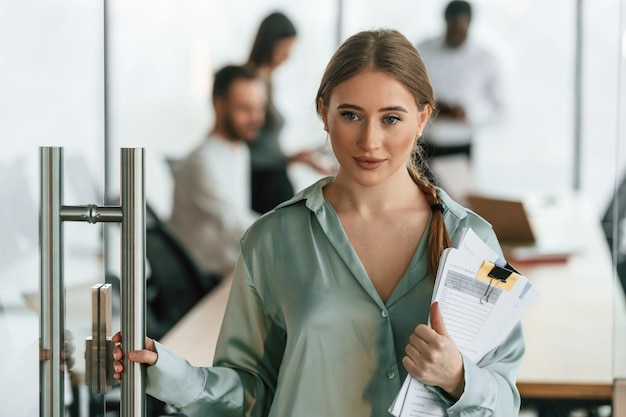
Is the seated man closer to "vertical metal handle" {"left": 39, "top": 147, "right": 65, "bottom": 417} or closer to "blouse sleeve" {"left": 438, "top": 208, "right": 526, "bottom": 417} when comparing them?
"blouse sleeve" {"left": 438, "top": 208, "right": 526, "bottom": 417}

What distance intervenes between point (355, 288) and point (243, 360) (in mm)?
192

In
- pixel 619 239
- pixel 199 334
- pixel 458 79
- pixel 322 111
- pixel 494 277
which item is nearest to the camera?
pixel 494 277

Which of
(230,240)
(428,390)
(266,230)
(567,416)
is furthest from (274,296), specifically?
(230,240)

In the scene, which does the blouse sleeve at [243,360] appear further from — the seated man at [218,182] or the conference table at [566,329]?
the seated man at [218,182]

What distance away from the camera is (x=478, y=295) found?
1.13 m

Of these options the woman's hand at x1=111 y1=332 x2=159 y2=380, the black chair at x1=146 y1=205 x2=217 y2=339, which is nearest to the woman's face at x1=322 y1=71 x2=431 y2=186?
the woman's hand at x1=111 y1=332 x2=159 y2=380

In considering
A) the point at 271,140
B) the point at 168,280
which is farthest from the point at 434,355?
the point at 271,140

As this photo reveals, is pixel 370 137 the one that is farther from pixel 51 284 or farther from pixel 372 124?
pixel 51 284

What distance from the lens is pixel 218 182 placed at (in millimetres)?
4391

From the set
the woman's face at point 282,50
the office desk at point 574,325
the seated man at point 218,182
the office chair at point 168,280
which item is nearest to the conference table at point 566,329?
the office desk at point 574,325

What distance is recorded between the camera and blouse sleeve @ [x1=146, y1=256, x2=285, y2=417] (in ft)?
4.03

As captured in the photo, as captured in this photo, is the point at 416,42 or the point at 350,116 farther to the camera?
the point at 416,42

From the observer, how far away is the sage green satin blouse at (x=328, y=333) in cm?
120

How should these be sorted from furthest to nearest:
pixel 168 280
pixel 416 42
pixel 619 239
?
pixel 416 42 < pixel 168 280 < pixel 619 239
